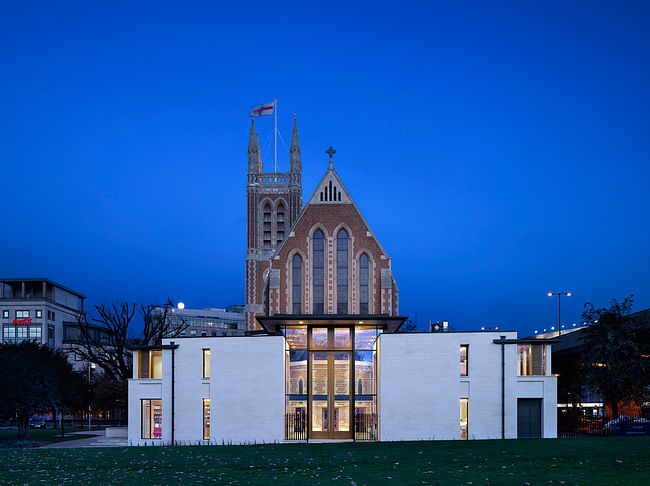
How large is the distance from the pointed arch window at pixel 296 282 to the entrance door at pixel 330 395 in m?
25.5

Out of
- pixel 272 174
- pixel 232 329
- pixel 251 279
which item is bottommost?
pixel 232 329

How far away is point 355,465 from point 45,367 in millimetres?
37005

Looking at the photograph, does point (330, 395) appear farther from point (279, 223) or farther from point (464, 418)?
point (279, 223)

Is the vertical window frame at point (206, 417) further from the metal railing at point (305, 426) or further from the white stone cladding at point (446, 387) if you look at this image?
the white stone cladding at point (446, 387)

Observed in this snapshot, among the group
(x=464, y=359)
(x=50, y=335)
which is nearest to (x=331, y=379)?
(x=464, y=359)

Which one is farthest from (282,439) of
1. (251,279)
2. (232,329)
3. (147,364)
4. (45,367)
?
(232,329)

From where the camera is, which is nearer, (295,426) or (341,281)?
(295,426)

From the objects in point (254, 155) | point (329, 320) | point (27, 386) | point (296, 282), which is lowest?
point (27, 386)

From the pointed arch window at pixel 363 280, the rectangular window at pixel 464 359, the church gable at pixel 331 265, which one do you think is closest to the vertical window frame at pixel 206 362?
the rectangular window at pixel 464 359

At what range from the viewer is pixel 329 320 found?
36.6 m

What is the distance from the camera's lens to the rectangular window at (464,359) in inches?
1437

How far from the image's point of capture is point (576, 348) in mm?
58531

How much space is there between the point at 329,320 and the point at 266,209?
5482 centimetres

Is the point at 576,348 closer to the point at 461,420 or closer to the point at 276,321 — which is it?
the point at 461,420
